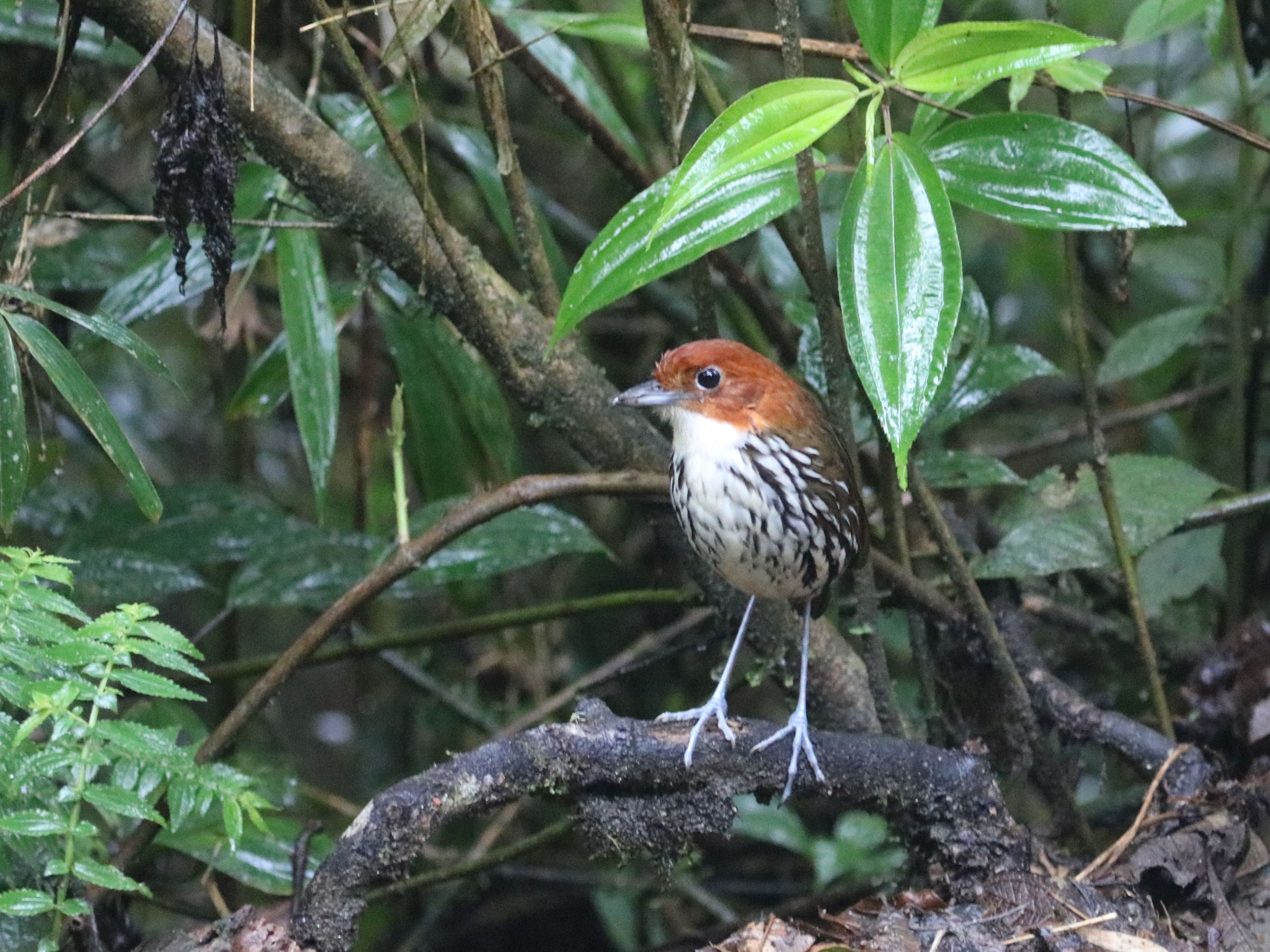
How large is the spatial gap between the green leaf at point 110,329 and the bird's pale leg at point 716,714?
1.00m

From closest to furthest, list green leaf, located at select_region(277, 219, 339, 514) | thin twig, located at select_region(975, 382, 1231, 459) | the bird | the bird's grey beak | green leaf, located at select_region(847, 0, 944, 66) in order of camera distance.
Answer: green leaf, located at select_region(847, 0, 944, 66)
the bird
the bird's grey beak
green leaf, located at select_region(277, 219, 339, 514)
thin twig, located at select_region(975, 382, 1231, 459)

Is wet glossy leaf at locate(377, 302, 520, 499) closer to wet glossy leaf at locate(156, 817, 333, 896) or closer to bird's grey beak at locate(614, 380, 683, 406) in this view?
bird's grey beak at locate(614, 380, 683, 406)

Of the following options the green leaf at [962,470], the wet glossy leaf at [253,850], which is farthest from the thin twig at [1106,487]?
A: the wet glossy leaf at [253,850]

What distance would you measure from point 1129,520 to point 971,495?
3.35ft

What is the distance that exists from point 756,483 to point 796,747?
1.61 ft

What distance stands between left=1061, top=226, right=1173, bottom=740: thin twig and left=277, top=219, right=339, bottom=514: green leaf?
1.46 meters

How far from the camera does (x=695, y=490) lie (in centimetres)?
231

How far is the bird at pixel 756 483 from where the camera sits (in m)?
2.27

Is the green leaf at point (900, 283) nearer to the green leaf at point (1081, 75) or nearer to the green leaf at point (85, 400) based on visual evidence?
the green leaf at point (1081, 75)

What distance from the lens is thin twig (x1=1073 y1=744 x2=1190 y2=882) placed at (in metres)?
2.21

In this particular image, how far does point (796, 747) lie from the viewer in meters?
2.13

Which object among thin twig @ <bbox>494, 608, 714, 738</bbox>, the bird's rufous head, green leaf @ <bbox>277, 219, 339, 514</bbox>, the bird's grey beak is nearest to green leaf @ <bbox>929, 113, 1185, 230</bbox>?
the bird's rufous head


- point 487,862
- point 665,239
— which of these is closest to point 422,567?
point 487,862

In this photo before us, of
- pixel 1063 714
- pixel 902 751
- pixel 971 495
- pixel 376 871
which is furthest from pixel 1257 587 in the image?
pixel 376 871
